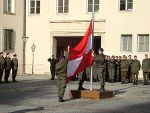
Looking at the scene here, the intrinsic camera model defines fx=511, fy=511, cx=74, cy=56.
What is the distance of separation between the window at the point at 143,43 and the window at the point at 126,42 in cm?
74

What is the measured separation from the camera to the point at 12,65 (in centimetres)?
3011

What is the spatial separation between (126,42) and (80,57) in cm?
1954

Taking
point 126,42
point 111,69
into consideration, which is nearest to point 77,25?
point 126,42

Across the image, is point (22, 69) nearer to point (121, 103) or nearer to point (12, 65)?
point (12, 65)

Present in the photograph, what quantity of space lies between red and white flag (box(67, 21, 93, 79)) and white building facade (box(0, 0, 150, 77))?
1841cm

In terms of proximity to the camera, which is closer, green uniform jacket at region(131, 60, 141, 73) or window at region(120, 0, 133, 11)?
green uniform jacket at region(131, 60, 141, 73)

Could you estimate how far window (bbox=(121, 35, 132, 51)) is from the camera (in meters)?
39.6

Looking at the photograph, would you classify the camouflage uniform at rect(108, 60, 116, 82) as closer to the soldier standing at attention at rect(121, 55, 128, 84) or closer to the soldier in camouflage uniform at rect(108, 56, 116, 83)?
the soldier in camouflage uniform at rect(108, 56, 116, 83)

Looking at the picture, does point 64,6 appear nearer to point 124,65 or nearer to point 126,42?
point 126,42

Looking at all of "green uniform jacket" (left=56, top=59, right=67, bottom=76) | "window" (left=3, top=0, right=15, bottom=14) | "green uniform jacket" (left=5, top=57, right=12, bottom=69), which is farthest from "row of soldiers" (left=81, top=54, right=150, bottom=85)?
"window" (left=3, top=0, right=15, bottom=14)

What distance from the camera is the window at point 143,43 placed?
39125mm

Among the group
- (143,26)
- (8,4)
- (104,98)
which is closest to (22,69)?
(8,4)

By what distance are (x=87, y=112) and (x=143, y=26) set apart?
24160 mm

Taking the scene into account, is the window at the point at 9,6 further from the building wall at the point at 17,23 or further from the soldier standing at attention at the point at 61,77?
the soldier standing at attention at the point at 61,77
